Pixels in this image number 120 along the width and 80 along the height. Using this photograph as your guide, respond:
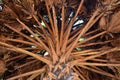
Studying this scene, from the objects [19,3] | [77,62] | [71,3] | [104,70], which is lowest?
[104,70]

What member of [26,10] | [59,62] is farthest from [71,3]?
[59,62]

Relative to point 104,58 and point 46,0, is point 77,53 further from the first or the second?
point 46,0

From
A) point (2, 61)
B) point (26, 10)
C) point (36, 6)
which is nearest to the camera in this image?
point (26, 10)

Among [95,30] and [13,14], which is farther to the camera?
[95,30]

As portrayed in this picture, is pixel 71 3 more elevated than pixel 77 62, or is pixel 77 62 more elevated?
pixel 71 3

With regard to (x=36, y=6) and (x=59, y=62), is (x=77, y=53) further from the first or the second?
(x=36, y=6)

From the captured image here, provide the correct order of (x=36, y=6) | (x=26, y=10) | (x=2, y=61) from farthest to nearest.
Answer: (x=2, y=61), (x=36, y=6), (x=26, y=10)
